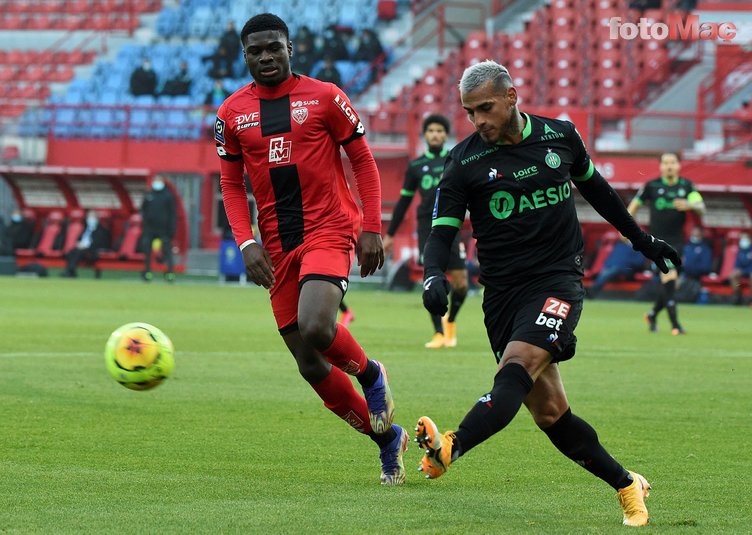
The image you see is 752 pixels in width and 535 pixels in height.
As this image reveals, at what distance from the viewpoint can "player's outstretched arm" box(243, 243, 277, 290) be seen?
6305 mm

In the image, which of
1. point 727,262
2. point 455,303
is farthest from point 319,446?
point 727,262

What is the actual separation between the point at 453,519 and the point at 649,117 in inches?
970

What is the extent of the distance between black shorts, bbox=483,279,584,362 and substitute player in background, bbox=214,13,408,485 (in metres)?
0.93

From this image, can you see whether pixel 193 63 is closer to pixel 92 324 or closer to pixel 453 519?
pixel 92 324

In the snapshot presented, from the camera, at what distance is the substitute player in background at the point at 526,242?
5.30 m

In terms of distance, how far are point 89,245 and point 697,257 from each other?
13094mm

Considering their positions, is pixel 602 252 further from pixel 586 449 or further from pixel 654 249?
pixel 586 449

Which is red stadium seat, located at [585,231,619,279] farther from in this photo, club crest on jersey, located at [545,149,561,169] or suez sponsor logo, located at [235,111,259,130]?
club crest on jersey, located at [545,149,561,169]

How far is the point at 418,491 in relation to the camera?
604cm

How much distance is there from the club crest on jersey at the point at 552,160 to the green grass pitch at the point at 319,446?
143 centimetres

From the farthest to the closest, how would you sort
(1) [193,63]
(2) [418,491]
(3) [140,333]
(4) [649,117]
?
(1) [193,63] < (4) [649,117] < (3) [140,333] < (2) [418,491]

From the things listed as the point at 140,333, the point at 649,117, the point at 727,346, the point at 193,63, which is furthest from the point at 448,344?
the point at 193,63

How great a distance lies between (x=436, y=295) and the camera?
16.9 ft

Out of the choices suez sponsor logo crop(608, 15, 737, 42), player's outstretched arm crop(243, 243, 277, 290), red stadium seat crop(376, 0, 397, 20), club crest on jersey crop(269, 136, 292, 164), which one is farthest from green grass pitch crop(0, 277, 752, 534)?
red stadium seat crop(376, 0, 397, 20)
